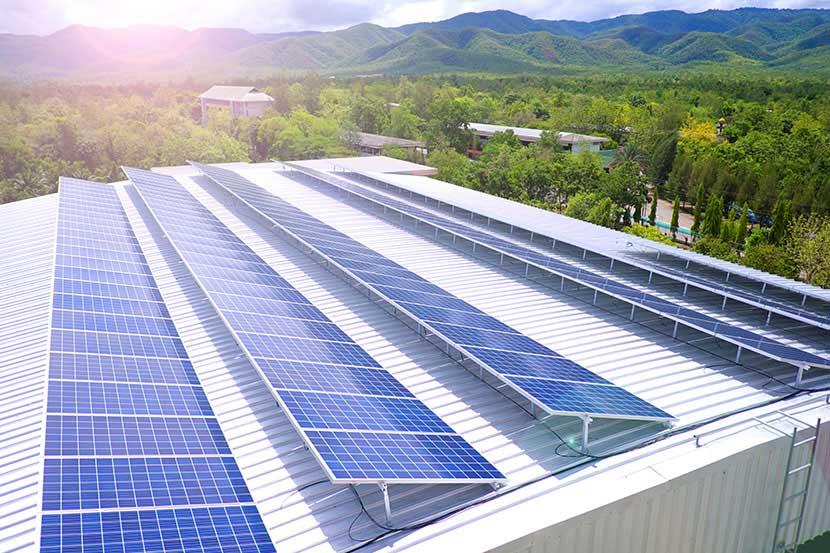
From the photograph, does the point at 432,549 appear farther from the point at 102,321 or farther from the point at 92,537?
Answer: the point at 102,321

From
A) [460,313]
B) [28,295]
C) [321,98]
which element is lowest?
[28,295]

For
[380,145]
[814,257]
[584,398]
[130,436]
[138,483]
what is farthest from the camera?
[380,145]

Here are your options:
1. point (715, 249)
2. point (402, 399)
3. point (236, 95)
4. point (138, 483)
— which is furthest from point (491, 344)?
point (236, 95)

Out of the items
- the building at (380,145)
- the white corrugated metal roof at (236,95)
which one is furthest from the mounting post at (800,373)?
the white corrugated metal roof at (236,95)

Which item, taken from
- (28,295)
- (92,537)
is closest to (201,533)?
(92,537)

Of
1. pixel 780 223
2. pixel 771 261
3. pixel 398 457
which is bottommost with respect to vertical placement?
pixel 771 261

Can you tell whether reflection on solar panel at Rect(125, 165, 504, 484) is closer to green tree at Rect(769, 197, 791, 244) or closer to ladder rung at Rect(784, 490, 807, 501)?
ladder rung at Rect(784, 490, 807, 501)

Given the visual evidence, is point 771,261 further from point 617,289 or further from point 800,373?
point 800,373
